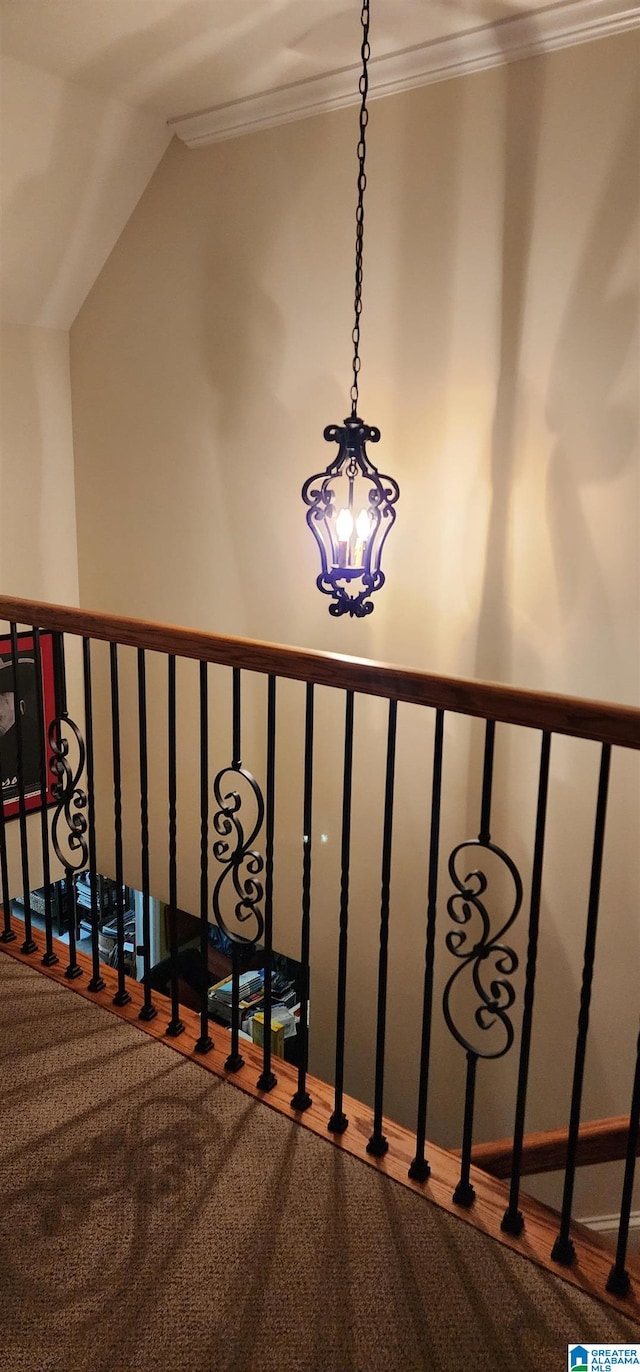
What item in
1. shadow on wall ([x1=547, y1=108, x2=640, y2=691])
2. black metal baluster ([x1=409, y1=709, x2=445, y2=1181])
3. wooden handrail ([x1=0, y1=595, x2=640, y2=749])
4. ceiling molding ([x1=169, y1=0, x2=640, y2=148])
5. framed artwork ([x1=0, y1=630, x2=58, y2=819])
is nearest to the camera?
wooden handrail ([x1=0, y1=595, x2=640, y2=749])

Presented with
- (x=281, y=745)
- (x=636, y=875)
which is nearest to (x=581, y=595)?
(x=636, y=875)

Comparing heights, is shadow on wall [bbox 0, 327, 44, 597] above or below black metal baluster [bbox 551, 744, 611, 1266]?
above

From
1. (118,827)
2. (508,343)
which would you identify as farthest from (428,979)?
(508,343)

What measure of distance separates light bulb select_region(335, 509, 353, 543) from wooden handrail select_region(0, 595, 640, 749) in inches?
48.0

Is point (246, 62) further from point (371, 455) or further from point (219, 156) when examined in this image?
point (371, 455)

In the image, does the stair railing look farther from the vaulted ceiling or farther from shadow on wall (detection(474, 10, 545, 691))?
the vaulted ceiling

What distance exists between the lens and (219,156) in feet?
12.4

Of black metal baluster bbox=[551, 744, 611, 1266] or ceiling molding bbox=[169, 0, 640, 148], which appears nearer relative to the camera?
black metal baluster bbox=[551, 744, 611, 1266]

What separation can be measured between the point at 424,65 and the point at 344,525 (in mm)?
1561

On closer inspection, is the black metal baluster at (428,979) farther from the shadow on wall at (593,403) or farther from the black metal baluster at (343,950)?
the shadow on wall at (593,403)

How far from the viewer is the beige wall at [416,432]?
2.99 meters

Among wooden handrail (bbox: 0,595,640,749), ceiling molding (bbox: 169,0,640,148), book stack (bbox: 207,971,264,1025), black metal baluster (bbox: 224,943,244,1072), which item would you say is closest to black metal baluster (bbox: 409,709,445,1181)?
wooden handrail (bbox: 0,595,640,749)

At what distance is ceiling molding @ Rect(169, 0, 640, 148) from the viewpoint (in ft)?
9.04

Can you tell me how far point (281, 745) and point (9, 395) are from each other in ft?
6.64
